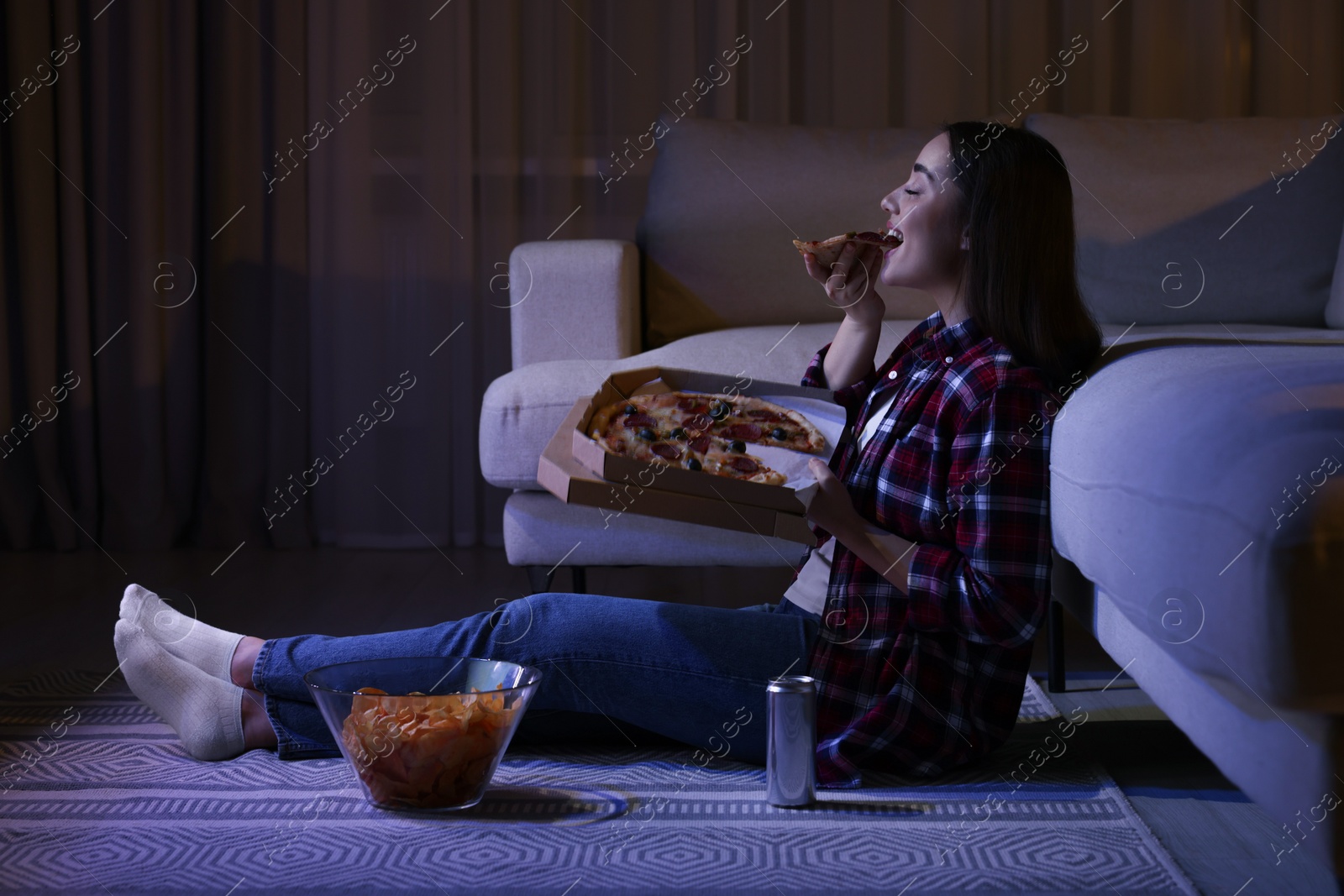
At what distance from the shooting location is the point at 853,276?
55.6 inches

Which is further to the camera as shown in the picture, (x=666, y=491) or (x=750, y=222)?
(x=750, y=222)

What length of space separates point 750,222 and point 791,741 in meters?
1.36

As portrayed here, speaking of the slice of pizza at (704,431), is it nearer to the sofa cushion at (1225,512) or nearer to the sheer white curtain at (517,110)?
the sofa cushion at (1225,512)

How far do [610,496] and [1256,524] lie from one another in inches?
22.5

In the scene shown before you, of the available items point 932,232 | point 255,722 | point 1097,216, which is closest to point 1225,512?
point 932,232

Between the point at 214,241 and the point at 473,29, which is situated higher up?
the point at 473,29

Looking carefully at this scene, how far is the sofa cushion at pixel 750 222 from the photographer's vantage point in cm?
232

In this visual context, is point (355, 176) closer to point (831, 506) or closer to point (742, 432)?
point (742, 432)

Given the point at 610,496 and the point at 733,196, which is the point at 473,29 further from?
the point at 610,496

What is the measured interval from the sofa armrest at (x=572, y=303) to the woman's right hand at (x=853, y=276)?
751 mm

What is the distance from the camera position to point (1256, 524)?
28.3 inches

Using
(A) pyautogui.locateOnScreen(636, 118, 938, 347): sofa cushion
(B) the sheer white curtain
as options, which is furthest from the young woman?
(B) the sheer white curtain

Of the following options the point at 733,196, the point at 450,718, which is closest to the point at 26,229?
the point at 733,196

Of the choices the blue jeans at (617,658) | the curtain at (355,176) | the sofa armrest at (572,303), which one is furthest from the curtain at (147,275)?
the blue jeans at (617,658)
